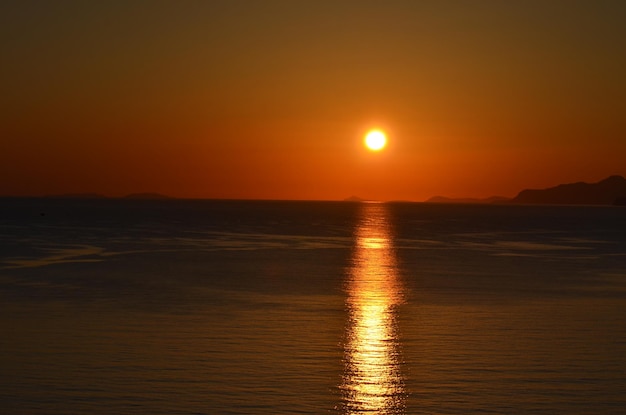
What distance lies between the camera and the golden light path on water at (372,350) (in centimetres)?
1631

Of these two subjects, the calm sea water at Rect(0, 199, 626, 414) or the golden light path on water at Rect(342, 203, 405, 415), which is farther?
the calm sea water at Rect(0, 199, 626, 414)

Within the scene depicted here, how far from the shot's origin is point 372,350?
21.5m

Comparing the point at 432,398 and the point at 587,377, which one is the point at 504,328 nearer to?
the point at 587,377

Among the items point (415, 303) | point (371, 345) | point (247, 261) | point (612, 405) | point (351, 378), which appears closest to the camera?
point (612, 405)

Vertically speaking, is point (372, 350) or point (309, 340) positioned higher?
point (309, 340)

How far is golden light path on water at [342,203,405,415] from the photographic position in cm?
1631

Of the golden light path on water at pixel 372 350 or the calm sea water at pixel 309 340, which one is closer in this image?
the golden light path on water at pixel 372 350

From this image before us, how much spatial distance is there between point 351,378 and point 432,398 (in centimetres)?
216

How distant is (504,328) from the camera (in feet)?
83.0

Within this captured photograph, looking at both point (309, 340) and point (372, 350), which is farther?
point (309, 340)

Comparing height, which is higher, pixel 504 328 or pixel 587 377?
pixel 504 328

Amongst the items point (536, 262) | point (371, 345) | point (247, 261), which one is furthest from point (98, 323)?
point (536, 262)

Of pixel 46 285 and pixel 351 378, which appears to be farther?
pixel 46 285

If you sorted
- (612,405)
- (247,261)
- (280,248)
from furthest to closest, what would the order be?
(280,248)
(247,261)
(612,405)
